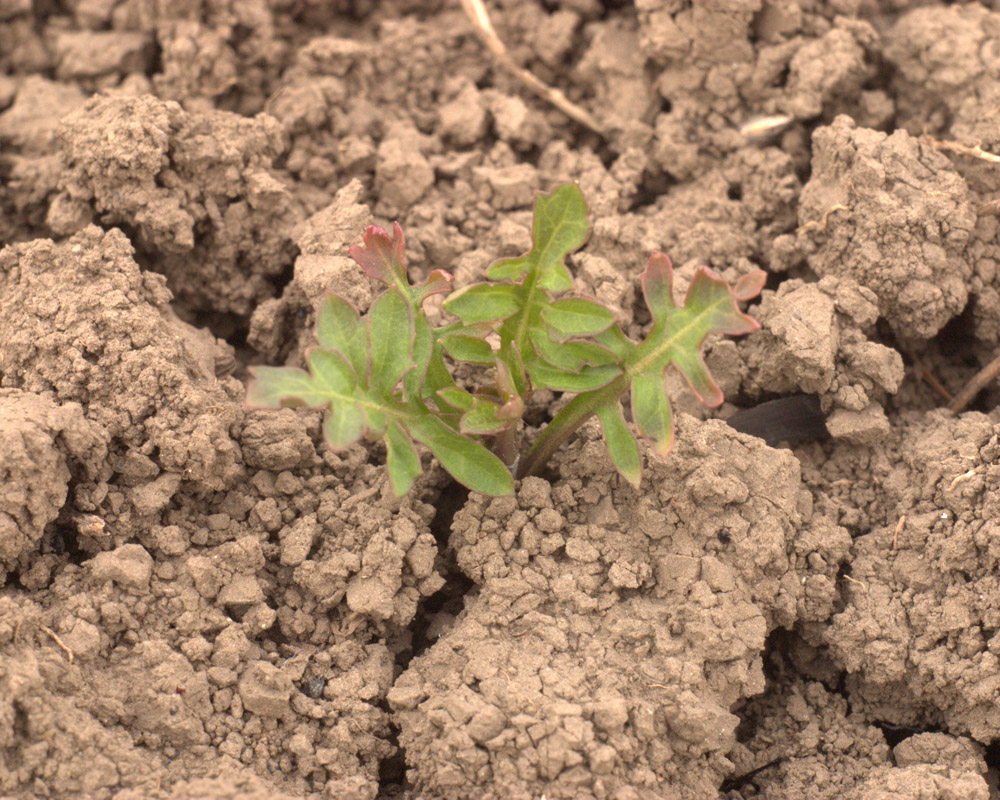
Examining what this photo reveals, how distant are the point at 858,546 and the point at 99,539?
203 centimetres

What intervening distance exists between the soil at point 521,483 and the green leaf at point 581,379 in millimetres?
310

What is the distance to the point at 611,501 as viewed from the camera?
2598 mm

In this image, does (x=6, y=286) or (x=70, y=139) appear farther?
(x=70, y=139)

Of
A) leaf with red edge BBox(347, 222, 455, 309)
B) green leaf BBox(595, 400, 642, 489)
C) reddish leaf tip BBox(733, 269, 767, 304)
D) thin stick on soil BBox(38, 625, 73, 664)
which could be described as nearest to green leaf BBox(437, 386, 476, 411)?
leaf with red edge BBox(347, 222, 455, 309)

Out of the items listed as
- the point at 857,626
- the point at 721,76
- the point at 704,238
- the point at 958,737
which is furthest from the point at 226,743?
the point at 721,76

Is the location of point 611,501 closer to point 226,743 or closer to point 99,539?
point 226,743

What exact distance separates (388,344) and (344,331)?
111 mm

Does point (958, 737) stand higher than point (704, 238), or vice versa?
point (704, 238)

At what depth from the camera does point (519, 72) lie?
11.8 ft

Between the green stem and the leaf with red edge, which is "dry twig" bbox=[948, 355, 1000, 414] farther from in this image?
the leaf with red edge

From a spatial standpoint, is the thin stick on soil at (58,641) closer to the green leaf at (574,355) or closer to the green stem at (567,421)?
the green stem at (567,421)

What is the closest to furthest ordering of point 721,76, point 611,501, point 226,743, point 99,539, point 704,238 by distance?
point 226,743, point 99,539, point 611,501, point 704,238, point 721,76

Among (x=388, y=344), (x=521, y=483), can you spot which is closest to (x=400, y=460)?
(x=388, y=344)

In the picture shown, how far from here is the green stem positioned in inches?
94.6
